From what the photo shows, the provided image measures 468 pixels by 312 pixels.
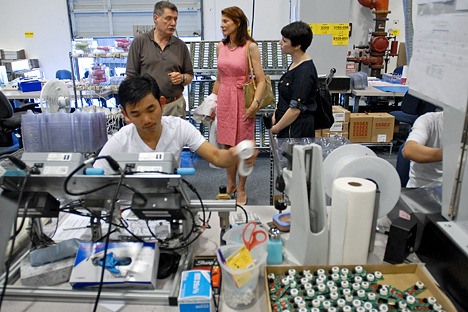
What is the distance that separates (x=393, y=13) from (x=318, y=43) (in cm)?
289

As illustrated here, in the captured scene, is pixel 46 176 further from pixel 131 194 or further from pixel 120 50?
pixel 120 50

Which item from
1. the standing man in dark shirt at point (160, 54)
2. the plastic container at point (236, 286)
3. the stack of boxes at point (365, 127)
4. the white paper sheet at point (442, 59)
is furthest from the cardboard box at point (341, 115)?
the plastic container at point (236, 286)

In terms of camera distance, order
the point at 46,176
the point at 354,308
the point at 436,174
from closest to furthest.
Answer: the point at 354,308, the point at 46,176, the point at 436,174

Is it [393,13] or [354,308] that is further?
[393,13]

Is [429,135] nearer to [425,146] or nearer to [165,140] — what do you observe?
[425,146]

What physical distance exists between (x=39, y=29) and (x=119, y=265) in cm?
648

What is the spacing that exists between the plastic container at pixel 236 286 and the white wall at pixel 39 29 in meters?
6.40

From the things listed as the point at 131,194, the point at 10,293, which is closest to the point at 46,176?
the point at 131,194

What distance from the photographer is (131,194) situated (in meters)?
1.05

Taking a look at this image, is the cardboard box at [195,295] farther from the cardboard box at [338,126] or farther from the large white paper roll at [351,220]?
the cardboard box at [338,126]

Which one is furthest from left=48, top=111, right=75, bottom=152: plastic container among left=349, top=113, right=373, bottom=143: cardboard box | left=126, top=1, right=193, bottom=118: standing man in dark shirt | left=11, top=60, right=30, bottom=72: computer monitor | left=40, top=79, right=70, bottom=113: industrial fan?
left=11, top=60, right=30, bottom=72: computer monitor

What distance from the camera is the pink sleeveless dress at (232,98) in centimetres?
268

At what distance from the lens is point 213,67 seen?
13.2 feet

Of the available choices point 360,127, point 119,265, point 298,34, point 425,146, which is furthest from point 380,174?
point 360,127
